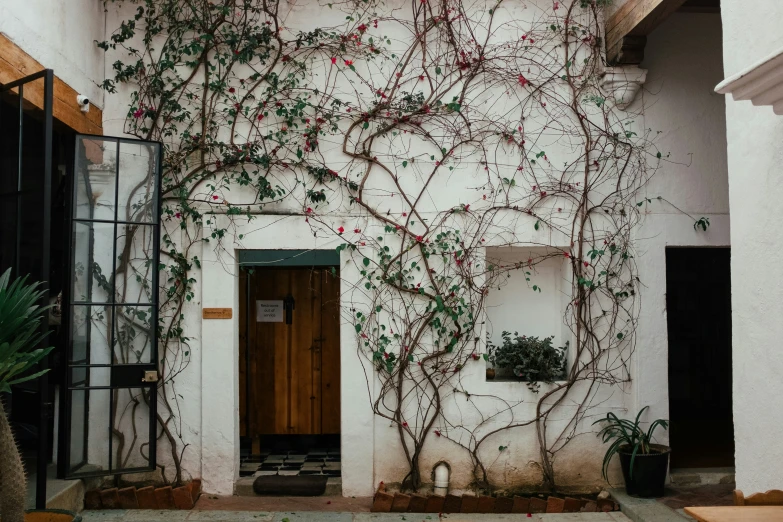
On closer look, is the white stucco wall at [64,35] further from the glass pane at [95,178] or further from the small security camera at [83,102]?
the glass pane at [95,178]

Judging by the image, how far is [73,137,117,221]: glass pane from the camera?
536cm

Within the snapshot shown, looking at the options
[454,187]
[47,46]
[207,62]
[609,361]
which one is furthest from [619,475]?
[47,46]

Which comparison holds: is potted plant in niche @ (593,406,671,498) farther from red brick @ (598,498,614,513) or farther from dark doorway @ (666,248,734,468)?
dark doorway @ (666,248,734,468)

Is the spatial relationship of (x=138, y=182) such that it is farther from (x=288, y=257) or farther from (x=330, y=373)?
(x=330, y=373)

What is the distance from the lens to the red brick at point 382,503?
18.7 ft

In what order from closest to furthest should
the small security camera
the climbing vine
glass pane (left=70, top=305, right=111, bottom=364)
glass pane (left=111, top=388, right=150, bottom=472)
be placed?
1. glass pane (left=70, top=305, right=111, bottom=364)
2. the small security camera
3. glass pane (left=111, top=388, right=150, bottom=472)
4. the climbing vine

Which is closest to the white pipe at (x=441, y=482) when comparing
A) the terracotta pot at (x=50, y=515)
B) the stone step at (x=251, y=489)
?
the stone step at (x=251, y=489)

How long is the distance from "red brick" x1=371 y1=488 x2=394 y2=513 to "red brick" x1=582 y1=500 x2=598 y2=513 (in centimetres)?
155

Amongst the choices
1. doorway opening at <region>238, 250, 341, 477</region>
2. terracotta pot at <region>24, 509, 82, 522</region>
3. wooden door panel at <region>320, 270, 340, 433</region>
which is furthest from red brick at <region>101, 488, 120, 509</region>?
wooden door panel at <region>320, 270, 340, 433</region>

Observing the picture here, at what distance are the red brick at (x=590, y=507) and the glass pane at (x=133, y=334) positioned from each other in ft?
12.0

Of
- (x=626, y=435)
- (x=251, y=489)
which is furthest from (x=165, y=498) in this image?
(x=626, y=435)

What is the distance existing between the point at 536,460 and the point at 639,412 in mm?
948

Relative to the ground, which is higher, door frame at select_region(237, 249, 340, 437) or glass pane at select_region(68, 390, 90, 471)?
door frame at select_region(237, 249, 340, 437)

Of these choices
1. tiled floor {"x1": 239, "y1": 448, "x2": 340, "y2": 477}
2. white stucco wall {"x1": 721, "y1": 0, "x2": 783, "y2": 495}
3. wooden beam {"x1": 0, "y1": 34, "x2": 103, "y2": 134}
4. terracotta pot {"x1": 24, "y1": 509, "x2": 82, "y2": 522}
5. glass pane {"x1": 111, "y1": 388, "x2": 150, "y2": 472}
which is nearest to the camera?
white stucco wall {"x1": 721, "y1": 0, "x2": 783, "y2": 495}
